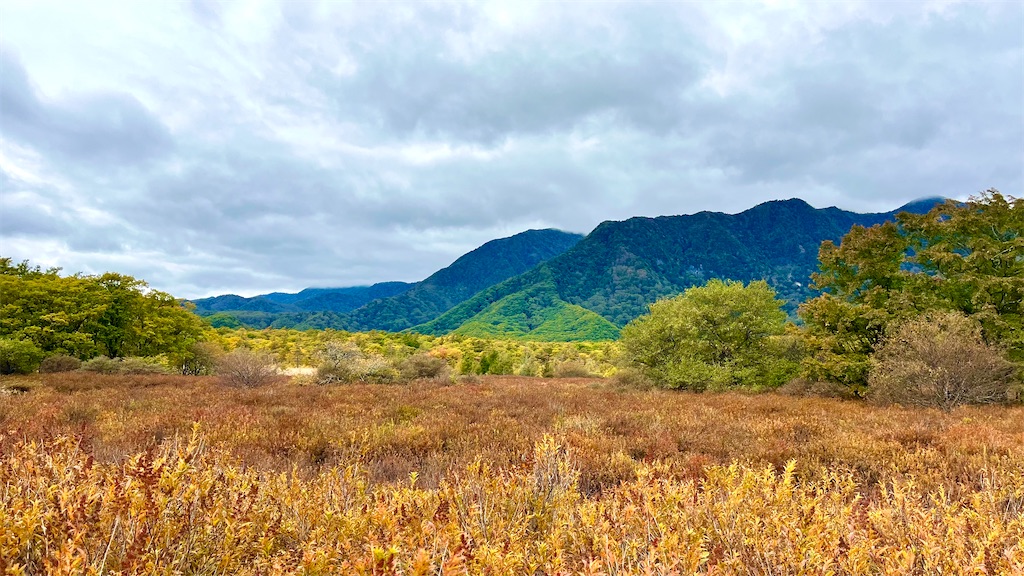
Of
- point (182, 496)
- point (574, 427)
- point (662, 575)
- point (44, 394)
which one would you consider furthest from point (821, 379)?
point (44, 394)

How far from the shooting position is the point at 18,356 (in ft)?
64.5

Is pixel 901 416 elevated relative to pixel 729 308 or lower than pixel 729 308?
lower

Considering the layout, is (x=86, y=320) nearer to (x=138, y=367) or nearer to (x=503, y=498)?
(x=138, y=367)

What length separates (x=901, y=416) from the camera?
10.6 m

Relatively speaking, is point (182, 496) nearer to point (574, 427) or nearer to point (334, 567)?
point (334, 567)

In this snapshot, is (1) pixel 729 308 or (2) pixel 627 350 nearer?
(1) pixel 729 308

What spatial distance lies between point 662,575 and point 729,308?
75.9 feet

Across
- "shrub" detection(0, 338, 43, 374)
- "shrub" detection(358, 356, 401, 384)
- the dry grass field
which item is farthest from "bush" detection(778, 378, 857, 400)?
"shrub" detection(0, 338, 43, 374)

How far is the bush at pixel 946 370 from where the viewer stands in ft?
42.3

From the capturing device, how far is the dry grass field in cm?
228

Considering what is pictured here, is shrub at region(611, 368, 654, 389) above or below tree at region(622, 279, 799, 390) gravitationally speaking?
below

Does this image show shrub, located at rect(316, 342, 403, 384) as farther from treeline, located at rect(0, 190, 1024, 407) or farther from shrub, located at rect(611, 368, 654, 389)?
shrub, located at rect(611, 368, 654, 389)

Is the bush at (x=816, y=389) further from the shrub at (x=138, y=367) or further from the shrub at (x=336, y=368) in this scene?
the shrub at (x=138, y=367)

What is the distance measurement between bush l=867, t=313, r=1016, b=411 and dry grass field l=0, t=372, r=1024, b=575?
373 centimetres
